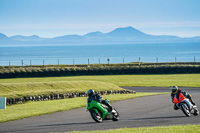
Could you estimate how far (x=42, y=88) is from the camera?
97.6 ft

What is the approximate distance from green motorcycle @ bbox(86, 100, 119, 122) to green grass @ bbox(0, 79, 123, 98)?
974cm

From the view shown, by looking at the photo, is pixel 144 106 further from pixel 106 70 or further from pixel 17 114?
pixel 106 70

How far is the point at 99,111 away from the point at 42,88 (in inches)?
560

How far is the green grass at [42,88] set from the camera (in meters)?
26.3

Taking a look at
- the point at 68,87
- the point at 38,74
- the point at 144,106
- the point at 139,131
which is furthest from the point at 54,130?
the point at 38,74

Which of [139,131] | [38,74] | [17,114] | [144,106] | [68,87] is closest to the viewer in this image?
[139,131]

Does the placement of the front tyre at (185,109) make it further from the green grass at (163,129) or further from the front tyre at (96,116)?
the front tyre at (96,116)

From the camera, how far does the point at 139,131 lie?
44.8 feet

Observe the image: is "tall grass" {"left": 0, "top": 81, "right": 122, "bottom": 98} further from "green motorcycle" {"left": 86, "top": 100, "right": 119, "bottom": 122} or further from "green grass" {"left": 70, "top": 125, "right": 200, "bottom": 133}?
"green grass" {"left": 70, "top": 125, "right": 200, "bottom": 133}

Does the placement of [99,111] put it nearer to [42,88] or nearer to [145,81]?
[42,88]

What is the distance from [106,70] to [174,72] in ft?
34.8

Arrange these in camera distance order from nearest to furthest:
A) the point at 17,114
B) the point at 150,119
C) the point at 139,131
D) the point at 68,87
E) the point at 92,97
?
the point at 139,131 < the point at 92,97 < the point at 150,119 < the point at 17,114 < the point at 68,87

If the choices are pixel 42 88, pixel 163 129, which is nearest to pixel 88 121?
pixel 163 129

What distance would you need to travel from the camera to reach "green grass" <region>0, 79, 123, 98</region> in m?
26.3
